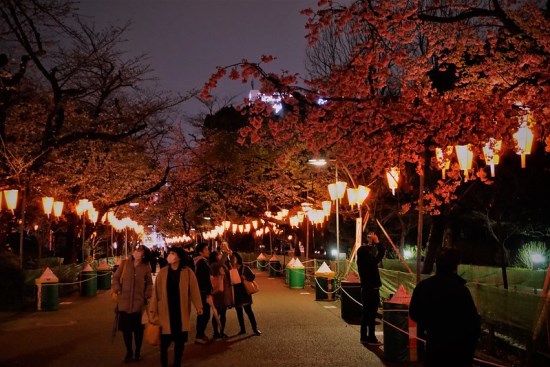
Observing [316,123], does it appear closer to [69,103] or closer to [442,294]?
[442,294]

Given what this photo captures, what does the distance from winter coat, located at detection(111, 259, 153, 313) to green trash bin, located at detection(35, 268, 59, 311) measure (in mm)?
7874

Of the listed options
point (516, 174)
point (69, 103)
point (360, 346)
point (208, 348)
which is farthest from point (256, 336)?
point (516, 174)

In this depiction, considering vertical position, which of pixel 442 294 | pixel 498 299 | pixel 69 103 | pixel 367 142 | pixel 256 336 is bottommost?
pixel 256 336

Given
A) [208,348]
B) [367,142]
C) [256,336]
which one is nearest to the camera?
[208,348]

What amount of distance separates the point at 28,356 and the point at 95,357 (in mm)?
1220

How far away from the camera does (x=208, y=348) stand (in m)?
10.7

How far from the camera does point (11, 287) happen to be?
16.8 metres

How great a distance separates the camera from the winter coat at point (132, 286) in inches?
372

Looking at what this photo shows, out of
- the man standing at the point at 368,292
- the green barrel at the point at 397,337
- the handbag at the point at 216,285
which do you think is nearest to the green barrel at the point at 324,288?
the man standing at the point at 368,292

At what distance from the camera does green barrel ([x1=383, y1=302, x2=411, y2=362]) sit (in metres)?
9.38

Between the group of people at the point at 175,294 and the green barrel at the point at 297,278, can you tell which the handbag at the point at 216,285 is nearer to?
the group of people at the point at 175,294

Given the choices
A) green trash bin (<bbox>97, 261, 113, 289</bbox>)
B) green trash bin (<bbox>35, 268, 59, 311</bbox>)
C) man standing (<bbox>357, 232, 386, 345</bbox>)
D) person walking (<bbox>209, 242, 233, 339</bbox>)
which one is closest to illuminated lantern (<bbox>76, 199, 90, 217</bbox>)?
green trash bin (<bbox>97, 261, 113, 289</bbox>)

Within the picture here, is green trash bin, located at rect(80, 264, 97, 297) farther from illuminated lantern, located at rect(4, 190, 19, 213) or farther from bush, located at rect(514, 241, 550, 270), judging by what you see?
bush, located at rect(514, 241, 550, 270)

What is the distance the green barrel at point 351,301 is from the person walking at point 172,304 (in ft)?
20.4
